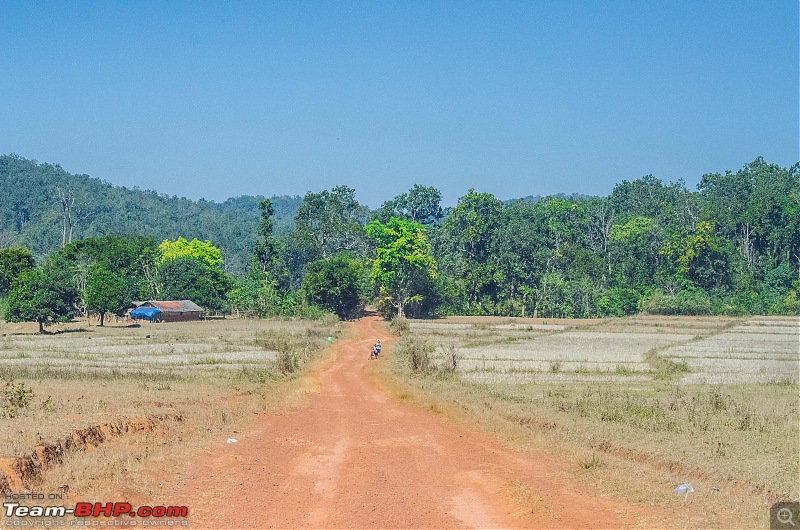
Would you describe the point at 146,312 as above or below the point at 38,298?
below

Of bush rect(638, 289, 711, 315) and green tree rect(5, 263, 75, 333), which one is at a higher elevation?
green tree rect(5, 263, 75, 333)

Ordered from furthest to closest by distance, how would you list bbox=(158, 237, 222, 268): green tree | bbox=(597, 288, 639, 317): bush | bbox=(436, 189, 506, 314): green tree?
bbox=(158, 237, 222, 268): green tree, bbox=(436, 189, 506, 314): green tree, bbox=(597, 288, 639, 317): bush

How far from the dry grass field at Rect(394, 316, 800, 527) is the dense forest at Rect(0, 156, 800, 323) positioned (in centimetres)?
3504

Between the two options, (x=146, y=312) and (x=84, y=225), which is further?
(x=84, y=225)

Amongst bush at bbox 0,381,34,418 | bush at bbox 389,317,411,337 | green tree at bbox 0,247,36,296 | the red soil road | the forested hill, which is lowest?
bush at bbox 389,317,411,337

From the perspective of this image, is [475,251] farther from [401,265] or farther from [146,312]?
[146,312]

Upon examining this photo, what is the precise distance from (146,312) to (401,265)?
28496 mm

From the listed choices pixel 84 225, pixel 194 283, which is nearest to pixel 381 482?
pixel 194 283

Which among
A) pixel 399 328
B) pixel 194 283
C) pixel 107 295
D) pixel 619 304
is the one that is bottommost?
pixel 399 328

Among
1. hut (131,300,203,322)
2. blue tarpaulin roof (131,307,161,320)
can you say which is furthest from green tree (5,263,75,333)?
hut (131,300,203,322)

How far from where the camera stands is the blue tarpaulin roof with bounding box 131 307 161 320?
8100 cm

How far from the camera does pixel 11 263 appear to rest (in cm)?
8894

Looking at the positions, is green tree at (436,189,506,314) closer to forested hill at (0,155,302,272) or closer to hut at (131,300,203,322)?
hut at (131,300,203,322)

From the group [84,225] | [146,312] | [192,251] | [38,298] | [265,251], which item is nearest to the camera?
[38,298]
